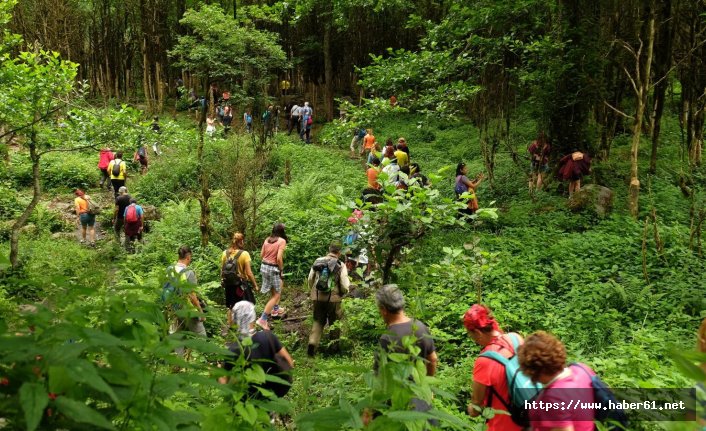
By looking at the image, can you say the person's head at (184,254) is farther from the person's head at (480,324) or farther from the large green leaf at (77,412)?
the large green leaf at (77,412)

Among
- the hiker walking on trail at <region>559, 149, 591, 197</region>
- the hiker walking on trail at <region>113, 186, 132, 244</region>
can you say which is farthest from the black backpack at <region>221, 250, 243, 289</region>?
the hiker walking on trail at <region>559, 149, 591, 197</region>

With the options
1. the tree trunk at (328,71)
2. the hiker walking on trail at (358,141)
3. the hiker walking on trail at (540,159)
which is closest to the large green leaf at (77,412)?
the hiker walking on trail at (540,159)

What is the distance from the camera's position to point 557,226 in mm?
10555

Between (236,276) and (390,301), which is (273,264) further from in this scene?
(390,301)

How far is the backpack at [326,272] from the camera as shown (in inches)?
274

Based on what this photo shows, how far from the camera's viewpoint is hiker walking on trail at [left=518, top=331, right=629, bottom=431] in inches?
111

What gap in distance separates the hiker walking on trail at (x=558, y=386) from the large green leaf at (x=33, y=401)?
245 centimetres

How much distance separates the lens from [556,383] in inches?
114

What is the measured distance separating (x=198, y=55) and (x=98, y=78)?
15512mm

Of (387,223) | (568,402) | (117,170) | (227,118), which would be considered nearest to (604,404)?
(568,402)

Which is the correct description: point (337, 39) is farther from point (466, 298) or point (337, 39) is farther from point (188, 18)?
point (466, 298)

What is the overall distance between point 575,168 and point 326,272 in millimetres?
7405

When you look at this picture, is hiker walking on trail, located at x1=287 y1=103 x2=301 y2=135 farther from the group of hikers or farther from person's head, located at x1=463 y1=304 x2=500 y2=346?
person's head, located at x1=463 y1=304 x2=500 y2=346

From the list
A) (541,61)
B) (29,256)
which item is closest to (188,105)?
(29,256)
